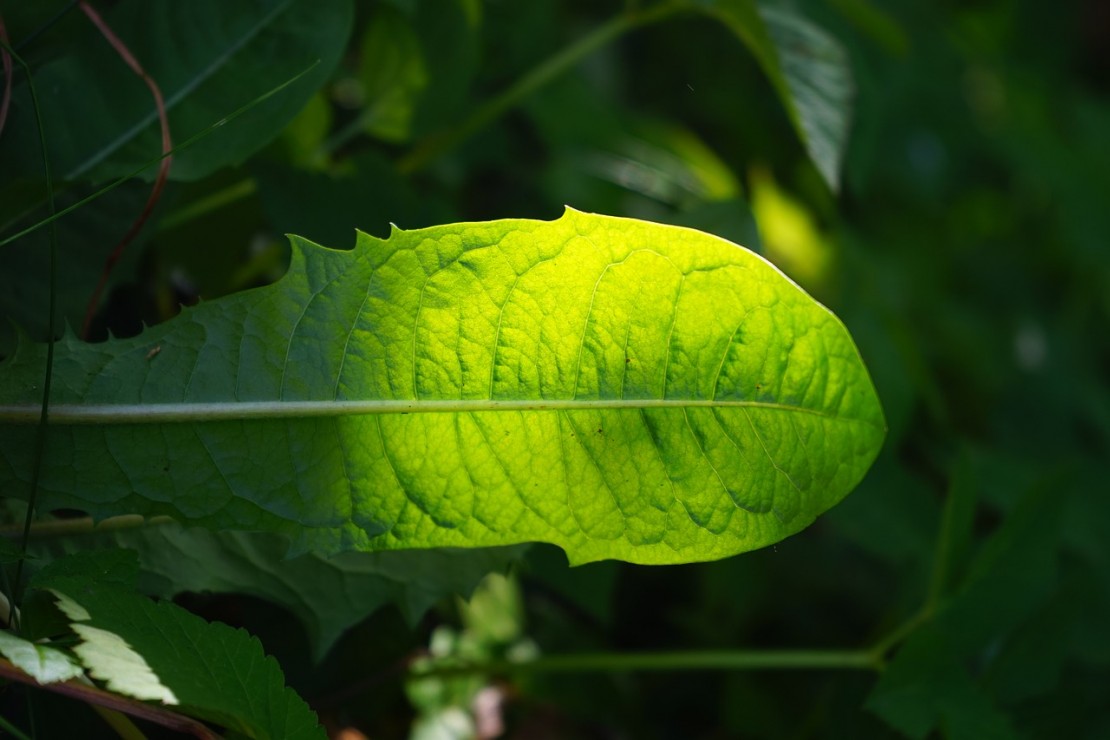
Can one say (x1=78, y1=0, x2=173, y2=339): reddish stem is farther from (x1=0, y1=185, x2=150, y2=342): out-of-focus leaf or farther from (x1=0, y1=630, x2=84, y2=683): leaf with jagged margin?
(x1=0, y1=630, x2=84, y2=683): leaf with jagged margin

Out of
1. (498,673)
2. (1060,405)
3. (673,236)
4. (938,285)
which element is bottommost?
(1060,405)

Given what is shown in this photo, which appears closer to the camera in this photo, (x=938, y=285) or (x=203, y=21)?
(x=203, y=21)

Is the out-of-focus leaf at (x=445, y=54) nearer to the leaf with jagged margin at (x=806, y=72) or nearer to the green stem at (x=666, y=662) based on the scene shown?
the leaf with jagged margin at (x=806, y=72)

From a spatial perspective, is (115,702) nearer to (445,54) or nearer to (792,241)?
(445,54)

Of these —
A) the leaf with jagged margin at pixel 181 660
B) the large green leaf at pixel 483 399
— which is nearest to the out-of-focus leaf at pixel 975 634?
the large green leaf at pixel 483 399

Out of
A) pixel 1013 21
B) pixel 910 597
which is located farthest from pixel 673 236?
pixel 1013 21

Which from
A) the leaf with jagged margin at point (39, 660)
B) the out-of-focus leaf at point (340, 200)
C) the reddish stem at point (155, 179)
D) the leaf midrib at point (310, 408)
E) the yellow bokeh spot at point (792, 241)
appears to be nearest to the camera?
the leaf with jagged margin at point (39, 660)

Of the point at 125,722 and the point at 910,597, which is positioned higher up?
the point at 125,722

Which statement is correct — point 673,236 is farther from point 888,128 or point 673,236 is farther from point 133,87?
point 888,128
